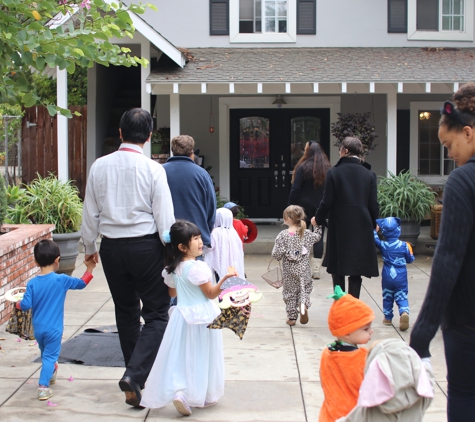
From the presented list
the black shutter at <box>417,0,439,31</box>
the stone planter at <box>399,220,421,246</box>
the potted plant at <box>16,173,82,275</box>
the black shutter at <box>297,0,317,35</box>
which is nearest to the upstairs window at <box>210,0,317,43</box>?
the black shutter at <box>297,0,317,35</box>

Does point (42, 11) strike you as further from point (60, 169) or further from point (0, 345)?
point (60, 169)

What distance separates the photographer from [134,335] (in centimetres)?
464

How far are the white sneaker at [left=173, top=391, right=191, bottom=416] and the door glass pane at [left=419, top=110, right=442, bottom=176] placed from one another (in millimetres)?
10377

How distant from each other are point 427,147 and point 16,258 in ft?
30.3

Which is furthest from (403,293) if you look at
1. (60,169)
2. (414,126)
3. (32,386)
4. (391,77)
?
(414,126)

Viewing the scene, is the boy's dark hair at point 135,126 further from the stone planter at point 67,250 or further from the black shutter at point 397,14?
the black shutter at point 397,14

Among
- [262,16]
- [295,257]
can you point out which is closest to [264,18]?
[262,16]

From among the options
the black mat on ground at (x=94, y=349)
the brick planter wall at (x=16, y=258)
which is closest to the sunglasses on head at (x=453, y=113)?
the black mat on ground at (x=94, y=349)

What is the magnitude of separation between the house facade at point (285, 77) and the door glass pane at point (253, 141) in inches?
0.8

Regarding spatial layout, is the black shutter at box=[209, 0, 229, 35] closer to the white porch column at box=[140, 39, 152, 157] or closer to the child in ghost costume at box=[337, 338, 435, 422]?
the white porch column at box=[140, 39, 152, 157]

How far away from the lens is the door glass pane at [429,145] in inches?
539

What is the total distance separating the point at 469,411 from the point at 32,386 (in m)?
3.26

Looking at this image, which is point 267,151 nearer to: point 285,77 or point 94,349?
point 285,77

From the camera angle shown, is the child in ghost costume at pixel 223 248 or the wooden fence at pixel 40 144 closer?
the child in ghost costume at pixel 223 248
